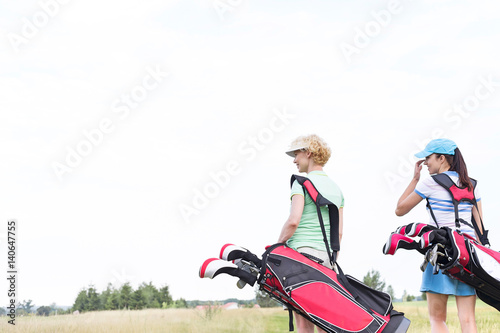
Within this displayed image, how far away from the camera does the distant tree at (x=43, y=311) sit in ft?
27.4

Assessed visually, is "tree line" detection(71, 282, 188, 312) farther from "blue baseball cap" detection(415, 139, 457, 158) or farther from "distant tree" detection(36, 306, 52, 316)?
"blue baseball cap" detection(415, 139, 457, 158)

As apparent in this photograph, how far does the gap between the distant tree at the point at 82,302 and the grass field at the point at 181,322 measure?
661 mm

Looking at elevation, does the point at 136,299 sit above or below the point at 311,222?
below

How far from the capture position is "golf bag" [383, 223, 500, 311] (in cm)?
479

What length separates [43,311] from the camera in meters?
8.47

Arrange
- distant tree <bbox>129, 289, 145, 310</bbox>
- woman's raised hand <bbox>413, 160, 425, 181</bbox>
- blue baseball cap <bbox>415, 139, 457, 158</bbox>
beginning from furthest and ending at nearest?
distant tree <bbox>129, 289, 145, 310</bbox>, woman's raised hand <bbox>413, 160, 425, 181</bbox>, blue baseball cap <bbox>415, 139, 457, 158</bbox>

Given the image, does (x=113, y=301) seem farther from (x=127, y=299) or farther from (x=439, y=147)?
(x=439, y=147)

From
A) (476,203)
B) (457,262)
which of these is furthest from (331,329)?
(476,203)

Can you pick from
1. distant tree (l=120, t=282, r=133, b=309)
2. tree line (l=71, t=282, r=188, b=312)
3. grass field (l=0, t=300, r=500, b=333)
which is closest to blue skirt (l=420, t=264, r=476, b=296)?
grass field (l=0, t=300, r=500, b=333)

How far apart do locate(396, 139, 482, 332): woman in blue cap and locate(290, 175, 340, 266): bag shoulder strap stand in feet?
2.84

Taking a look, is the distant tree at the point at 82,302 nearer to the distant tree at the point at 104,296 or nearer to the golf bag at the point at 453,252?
the distant tree at the point at 104,296

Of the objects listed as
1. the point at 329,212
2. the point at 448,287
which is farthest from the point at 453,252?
the point at 329,212

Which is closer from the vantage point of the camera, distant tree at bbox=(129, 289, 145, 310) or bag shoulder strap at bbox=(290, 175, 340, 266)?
bag shoulder strap at bbox=(290, 175, 340, 266)

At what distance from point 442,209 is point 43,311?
6397 millimetres
